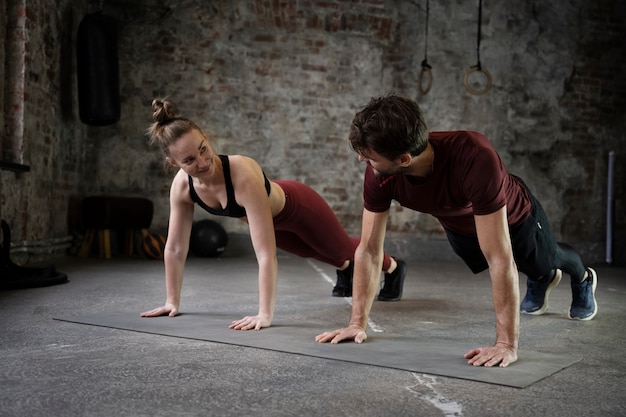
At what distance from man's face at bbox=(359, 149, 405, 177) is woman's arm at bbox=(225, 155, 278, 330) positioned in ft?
2.57

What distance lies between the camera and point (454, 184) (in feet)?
7.79

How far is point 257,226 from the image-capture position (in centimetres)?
289

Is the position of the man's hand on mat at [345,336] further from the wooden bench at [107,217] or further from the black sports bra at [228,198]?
the wooden bench at [107,217]

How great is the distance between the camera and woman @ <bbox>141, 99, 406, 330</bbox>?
2770 millimetres

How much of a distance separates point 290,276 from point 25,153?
248 centimetres

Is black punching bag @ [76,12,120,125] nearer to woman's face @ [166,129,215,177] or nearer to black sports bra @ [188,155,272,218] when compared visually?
black sports bra @ [188,155,272,218]

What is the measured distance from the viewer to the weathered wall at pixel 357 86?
7.46 m

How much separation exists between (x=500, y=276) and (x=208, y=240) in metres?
5.10

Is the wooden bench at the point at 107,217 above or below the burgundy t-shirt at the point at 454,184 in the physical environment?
below

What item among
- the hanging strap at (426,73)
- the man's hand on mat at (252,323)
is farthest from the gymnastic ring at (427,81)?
the man's hand on mat at (252,323)

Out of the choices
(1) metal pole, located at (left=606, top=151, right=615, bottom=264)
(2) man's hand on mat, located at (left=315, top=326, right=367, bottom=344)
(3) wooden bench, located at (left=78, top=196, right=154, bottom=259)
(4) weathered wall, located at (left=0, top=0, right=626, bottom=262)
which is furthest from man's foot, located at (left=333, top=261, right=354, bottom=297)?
(1) metal pole, located at (left=606, top=151, right=615, bottom=264)

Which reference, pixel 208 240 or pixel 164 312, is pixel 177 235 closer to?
pixel 164 312

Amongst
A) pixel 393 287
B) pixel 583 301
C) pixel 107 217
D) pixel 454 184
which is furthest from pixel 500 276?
pixel 107 217

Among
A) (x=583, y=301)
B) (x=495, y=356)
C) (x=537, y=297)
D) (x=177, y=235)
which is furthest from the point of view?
(x=537, y=297)
